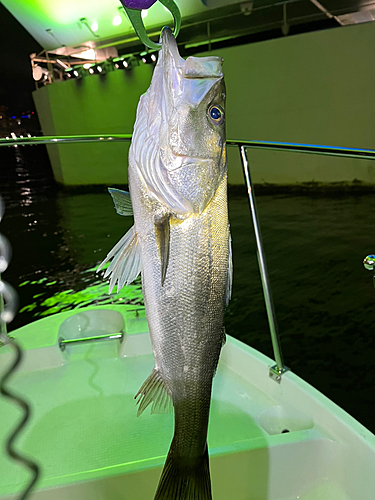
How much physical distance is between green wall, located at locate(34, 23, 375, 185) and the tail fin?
7642mm

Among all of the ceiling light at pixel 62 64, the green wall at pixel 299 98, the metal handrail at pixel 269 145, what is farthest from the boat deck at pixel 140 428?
the ceiling light at pixel 62 64

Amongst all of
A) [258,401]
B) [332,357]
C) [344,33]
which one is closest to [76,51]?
[344,33]

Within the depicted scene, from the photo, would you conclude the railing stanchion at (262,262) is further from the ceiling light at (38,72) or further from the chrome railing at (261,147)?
the ceiling light at (38,72)

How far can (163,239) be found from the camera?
715 mm

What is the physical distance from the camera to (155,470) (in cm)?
109

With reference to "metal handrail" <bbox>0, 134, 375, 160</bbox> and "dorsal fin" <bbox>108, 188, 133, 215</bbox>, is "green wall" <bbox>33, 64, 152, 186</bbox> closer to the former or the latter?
"metal handrail" <bbox>0, 134, 375, 160</bbox>

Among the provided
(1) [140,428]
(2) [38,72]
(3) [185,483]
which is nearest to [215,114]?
(3) [185,483]

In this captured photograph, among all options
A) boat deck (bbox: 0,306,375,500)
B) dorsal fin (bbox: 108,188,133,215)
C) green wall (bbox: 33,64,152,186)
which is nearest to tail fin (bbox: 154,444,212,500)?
boat deck (bbox: 0,306,375,500)

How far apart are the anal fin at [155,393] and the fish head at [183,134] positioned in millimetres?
359

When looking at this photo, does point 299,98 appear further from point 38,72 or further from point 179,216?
point 179,216

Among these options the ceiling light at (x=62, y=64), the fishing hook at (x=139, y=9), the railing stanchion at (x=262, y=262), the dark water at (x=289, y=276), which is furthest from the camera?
the ceiling light at (x=62, y=64)

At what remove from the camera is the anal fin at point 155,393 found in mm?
810

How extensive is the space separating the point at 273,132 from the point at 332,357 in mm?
6364

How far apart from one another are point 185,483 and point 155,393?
21 cm
